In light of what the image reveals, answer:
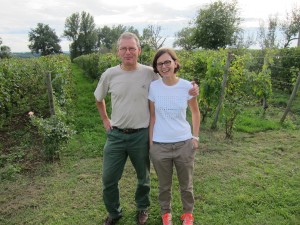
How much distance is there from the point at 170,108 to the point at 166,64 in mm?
432

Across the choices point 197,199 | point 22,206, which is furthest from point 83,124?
point 197,199

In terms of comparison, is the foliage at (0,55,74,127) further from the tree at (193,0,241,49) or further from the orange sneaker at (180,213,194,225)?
the tree at (193,0,241,49)

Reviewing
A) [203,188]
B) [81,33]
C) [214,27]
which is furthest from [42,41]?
[203,188]

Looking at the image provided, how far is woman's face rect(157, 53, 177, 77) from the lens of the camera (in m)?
2.78

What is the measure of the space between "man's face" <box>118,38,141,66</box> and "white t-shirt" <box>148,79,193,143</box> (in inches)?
12.9

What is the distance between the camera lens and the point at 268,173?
15.4ft

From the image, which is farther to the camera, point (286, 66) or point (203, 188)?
point (286, 66)

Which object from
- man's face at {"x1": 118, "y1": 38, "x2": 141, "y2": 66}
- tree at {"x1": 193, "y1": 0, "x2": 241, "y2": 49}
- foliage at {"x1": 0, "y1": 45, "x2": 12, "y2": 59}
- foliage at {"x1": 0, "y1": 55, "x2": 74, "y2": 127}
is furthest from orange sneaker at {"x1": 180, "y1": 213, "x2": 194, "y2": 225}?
foliage at {"x1": 0, "y1": 45, "x2": 12, "y2": 59}

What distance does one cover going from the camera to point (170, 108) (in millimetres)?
2836

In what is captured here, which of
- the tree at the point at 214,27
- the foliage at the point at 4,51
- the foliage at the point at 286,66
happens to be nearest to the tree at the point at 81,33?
the foliage at the point at 4,51

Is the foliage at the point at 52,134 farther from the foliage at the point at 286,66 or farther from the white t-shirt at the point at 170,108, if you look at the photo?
the foliage at the point at 286,66

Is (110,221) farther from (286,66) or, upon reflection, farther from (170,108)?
(286,66)

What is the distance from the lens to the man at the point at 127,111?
287 centimetres

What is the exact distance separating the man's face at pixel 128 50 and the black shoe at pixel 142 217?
71.5 inches
